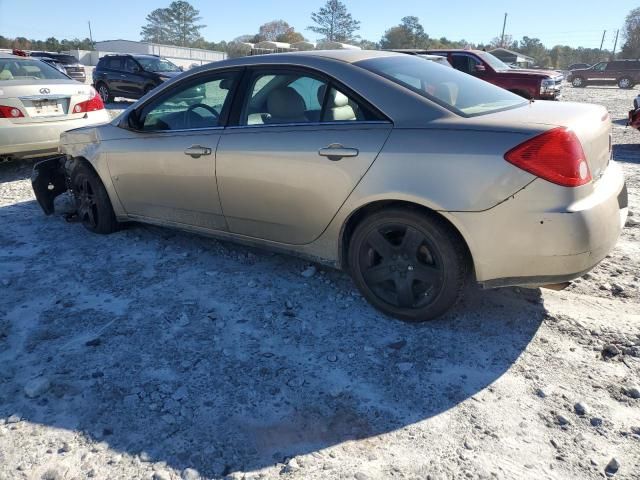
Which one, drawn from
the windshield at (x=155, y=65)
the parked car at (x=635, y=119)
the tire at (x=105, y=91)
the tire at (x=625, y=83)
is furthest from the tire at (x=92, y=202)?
the tire at (x=625, y=83)

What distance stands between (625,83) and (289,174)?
34.3 metres

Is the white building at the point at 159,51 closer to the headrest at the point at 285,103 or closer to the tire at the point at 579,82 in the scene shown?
the tire at the point at 579,82

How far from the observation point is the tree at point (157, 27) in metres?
96.6

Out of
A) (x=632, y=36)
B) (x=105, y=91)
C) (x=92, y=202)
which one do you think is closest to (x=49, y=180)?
(x=92, y=202)

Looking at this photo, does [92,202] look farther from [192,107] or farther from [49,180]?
[192,107]

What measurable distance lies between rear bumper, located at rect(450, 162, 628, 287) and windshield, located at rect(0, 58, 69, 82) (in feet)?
22.6

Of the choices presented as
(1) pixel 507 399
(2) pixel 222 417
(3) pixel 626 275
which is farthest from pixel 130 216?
(3) pixel 626 275

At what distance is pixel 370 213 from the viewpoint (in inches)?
122

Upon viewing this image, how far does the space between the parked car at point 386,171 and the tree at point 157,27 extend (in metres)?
105

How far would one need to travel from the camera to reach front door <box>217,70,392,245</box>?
3025mm

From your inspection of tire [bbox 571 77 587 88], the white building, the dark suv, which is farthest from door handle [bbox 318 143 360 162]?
the white building

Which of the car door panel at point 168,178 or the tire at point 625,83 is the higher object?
the car door panel at point 168,178

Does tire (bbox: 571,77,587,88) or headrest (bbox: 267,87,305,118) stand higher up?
headrest (bbox: 267,87,305,118)

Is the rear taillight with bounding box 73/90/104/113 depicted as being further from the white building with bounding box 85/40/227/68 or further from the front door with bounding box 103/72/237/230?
the white building with bounding box 85/40/227/68
